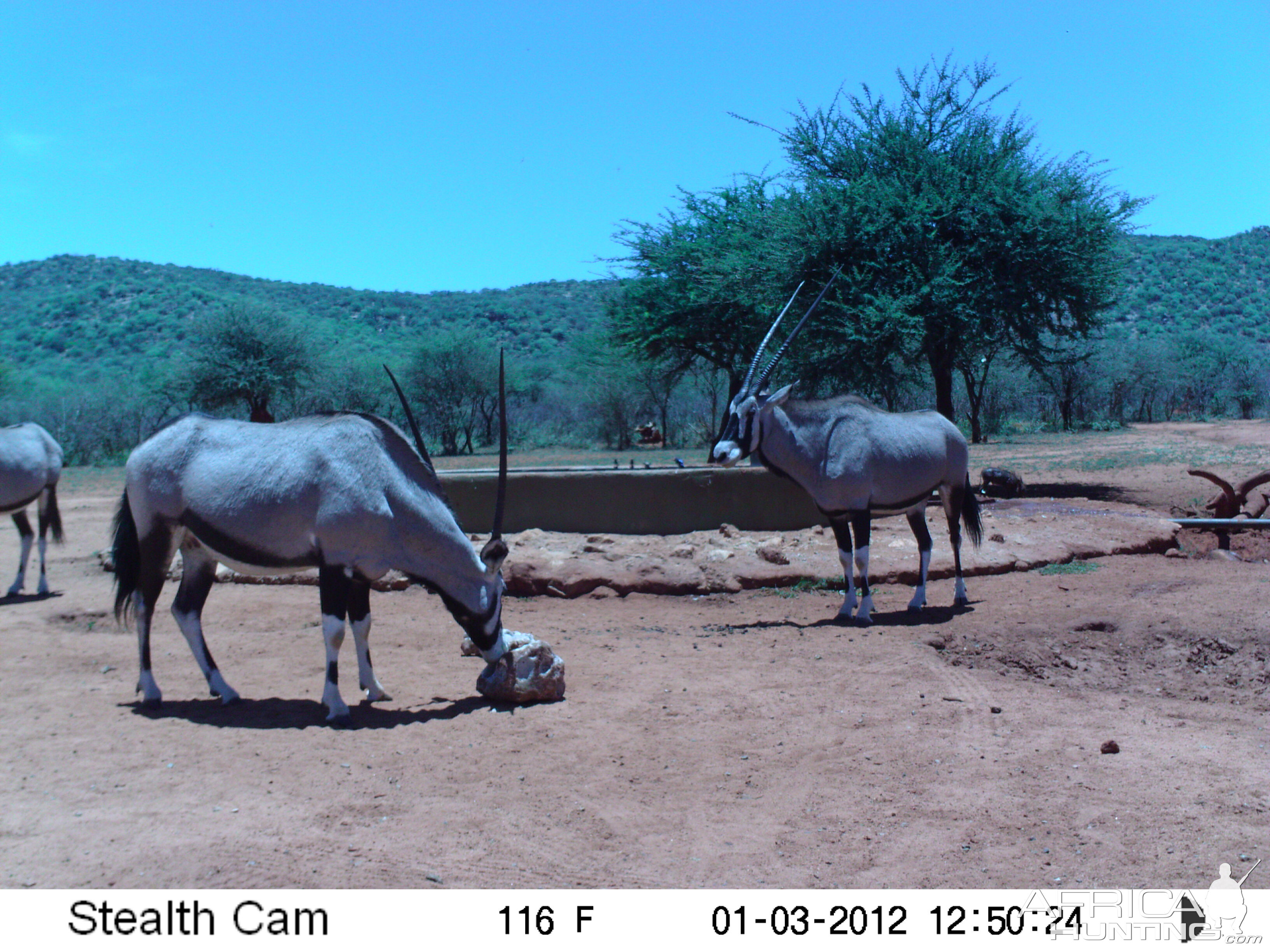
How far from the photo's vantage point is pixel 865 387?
723 inches

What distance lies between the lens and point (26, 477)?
34.7 ft

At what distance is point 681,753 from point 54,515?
9.47 m

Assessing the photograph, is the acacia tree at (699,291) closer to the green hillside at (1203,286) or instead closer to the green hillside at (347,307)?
the green hillside at (347,307)

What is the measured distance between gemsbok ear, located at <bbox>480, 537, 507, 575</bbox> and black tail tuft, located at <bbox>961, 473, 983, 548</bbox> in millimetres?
5405

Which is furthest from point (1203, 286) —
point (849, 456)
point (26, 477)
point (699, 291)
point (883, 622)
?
point (26, 477)

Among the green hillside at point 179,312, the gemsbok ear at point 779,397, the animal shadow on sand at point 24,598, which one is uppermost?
the green hillside at point 179,312

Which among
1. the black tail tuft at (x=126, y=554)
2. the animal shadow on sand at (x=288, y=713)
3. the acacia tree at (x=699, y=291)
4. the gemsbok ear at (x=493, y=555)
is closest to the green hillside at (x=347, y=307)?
the acacia tree at (x=699, y=291)

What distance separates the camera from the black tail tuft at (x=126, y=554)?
6.57m

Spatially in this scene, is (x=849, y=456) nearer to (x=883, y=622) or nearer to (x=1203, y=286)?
(x=883, y=622)

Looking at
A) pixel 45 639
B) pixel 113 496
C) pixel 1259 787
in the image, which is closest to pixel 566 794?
pixel 1259 787

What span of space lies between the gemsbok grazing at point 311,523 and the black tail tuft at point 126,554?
1 cm

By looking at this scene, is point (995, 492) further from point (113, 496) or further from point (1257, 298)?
point (1257, 298)

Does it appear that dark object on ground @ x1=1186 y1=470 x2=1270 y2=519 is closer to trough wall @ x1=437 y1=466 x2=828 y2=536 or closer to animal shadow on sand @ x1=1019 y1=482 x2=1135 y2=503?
animal shadow on sand @ x1=1019 y1=482 x2=1135 y2=503
